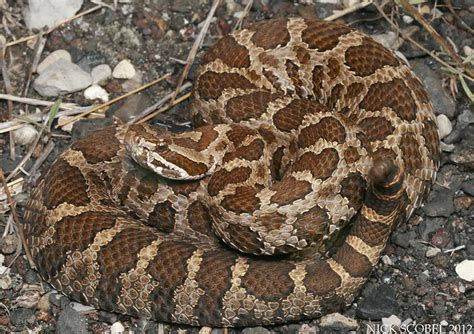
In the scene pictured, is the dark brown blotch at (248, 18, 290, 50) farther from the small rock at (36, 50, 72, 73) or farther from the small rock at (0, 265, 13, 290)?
the small rock at (0, 265, 13, 290)

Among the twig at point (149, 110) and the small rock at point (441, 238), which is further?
the twig at point (149, 110)

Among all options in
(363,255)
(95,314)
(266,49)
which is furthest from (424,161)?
(95,314)

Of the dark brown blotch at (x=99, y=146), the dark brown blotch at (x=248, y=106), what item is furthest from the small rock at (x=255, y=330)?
the dark brown blotch at (x=99, y=146)

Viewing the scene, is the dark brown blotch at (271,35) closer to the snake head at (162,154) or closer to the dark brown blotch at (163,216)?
the snake head at (162,154)

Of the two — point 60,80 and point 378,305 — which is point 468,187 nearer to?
point 378,305

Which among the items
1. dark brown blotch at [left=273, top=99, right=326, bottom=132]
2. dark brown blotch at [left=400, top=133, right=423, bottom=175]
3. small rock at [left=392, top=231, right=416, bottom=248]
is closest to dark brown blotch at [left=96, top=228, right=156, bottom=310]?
dark brown blotch at [left=273, top=99, right=326, bottom=132]

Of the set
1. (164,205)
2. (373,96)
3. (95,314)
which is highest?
(373,96)

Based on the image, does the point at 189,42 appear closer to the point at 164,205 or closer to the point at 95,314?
the point at 164,205
